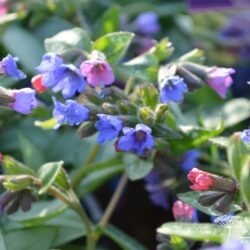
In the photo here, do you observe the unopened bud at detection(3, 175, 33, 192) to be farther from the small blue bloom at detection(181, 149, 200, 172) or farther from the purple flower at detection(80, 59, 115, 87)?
the small blue bloom at detection(181, 149, 200, 172)

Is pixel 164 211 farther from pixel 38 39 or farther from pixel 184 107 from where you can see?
pixel 38 39

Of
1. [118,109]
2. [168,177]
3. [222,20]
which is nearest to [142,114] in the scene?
[118,109]

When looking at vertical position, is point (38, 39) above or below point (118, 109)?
below

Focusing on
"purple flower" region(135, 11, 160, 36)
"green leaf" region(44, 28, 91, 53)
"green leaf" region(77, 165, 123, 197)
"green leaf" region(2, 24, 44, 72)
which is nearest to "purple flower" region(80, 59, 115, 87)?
"green leaf" region(44, 28, 91, 53)

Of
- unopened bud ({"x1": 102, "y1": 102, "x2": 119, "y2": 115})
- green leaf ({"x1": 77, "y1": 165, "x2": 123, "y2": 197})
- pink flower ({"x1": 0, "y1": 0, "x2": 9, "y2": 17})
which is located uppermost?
unopened bud ({"x1": 102, "y1": 102, "x2": 119, "y2": 115})

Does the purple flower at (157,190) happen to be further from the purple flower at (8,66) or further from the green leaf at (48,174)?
the purple flower at (8,66)

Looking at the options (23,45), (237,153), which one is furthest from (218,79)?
(23,45)
